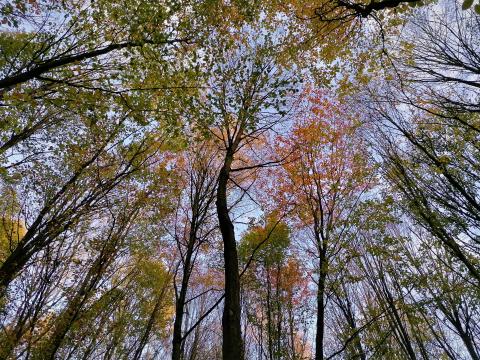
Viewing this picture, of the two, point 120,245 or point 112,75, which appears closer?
point 112,75

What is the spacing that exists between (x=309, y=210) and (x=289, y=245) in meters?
5.03

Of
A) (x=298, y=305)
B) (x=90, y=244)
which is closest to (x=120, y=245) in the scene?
(x=90, y=244)

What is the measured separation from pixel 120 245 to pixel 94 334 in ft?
16.7

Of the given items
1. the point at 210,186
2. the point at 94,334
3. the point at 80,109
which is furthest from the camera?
the point at 94,334

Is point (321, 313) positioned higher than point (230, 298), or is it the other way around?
point (321, 313)

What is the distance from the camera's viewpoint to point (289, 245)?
45.9 feet

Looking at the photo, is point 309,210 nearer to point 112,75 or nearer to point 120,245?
point 120,245

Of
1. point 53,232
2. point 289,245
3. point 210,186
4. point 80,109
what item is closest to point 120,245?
point 53,232

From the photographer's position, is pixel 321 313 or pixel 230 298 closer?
pixel 230 298

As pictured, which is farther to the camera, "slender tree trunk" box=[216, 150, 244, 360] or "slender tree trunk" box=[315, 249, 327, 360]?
"slender tree trunk" box=[315, 249, 327, 360]

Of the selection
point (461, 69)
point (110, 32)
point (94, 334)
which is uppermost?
point (110, 32)

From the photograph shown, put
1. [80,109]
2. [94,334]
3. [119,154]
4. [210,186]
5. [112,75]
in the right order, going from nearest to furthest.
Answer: [112,75] < [80,109] < [210,186] < [119,154] < [94,334]

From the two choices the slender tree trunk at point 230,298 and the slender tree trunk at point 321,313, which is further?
the slender tree trunk at point 321,313

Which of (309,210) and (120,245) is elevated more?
(309,210)
